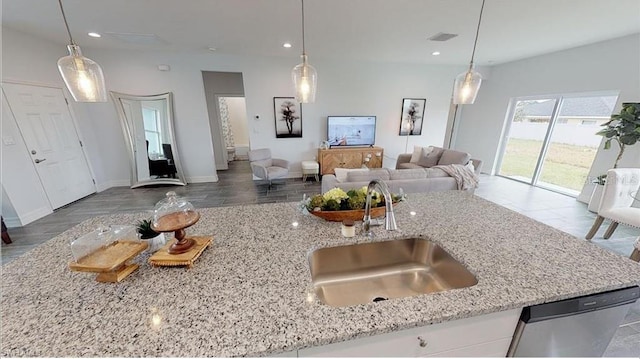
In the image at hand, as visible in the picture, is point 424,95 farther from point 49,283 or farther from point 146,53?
point 49,283

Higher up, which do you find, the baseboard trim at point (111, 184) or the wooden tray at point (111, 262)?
the wooden tray at point (111, 262)

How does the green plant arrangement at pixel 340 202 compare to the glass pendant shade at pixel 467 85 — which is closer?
the green plant arrangement at pixel 340 202

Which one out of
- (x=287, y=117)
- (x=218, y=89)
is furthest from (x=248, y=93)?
(x=218, y=89)

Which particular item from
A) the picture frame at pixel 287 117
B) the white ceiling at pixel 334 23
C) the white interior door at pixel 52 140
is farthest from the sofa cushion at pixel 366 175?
the white interior door at pixel 52 140

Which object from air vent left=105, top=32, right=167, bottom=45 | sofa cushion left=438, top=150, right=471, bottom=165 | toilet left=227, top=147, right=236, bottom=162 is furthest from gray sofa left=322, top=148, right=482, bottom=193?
toilet left=227, top=147, right=236, bottom=162

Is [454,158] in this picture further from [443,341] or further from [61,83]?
[61,83]

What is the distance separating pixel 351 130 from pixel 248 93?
7.89 ft

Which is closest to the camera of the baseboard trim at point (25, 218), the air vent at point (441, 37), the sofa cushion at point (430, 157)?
the baseboard trim at point (25, 218)

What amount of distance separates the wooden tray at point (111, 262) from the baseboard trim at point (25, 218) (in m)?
3.67

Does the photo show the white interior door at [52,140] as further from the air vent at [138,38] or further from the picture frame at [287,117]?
the picture frame at [287,117]

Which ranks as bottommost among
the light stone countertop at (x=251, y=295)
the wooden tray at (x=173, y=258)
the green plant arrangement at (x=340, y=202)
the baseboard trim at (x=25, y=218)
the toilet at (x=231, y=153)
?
the baseboard trim at (x=25, y=218)

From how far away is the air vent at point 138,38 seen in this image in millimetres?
3076

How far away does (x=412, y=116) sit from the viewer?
5488 millimetres

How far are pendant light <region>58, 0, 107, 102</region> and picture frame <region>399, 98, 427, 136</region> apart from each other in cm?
544
